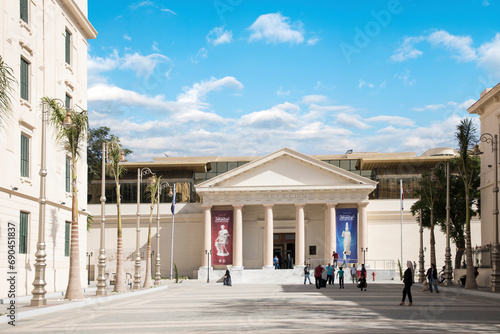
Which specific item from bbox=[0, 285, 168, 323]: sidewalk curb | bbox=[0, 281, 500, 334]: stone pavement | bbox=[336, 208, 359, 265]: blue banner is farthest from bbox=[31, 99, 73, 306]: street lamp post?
bbox=[336, 208, 359, 265]: blue banner

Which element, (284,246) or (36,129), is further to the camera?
(284,246)

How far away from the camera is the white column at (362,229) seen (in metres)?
70.6

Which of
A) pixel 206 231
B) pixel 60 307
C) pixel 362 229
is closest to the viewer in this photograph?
pixel 60 307

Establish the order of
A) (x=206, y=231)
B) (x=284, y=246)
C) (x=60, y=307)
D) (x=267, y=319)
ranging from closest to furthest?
(x=267, y=319), (x=60, y=307), (x=206, y=231), (x=284, y=246)

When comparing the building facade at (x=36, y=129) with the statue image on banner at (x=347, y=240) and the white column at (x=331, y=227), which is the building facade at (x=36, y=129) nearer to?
the white column at (x=331, y=227)

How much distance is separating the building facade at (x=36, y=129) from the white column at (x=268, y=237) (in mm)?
34010

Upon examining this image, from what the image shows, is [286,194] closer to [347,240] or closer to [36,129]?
[347,240]

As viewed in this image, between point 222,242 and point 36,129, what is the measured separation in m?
43.1

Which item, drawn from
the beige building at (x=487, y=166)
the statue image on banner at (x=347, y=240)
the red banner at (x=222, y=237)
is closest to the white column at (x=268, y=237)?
the red banner at (x=222, y=237)

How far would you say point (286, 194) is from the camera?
7394cm

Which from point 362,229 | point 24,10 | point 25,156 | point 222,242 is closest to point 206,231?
point 222,242

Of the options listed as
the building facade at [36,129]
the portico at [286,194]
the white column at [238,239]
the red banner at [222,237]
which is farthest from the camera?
the red banner at [222,237]

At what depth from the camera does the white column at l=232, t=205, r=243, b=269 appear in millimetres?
72188

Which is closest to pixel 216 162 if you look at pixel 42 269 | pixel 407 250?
pixel 407 250
